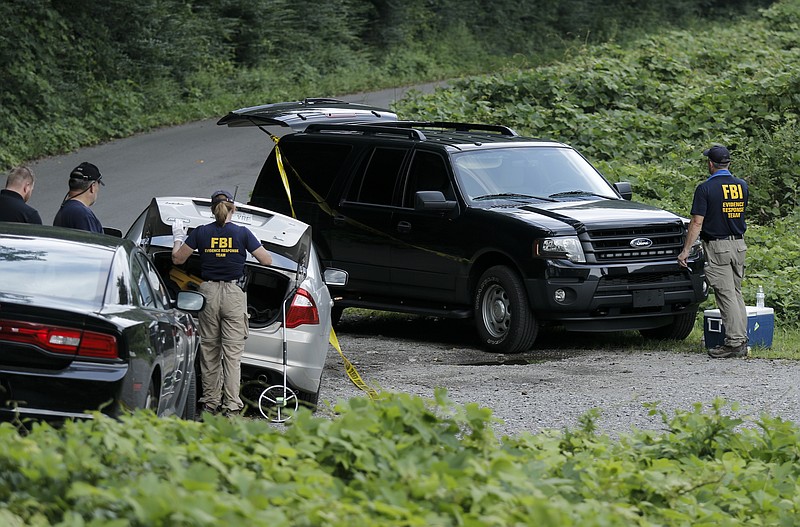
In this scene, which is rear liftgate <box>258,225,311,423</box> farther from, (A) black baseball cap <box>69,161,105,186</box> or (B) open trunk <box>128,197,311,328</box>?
(A) black baseball cap <box>69,161,105,186</box>

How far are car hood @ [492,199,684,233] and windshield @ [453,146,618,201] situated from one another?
356 mm

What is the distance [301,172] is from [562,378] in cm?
473

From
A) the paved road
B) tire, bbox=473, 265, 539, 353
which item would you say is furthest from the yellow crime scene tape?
the paved road

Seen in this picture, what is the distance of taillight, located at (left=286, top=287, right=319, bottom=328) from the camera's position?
9812 mm

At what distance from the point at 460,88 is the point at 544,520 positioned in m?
21.0

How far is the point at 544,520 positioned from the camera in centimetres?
439

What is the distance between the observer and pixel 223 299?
9484mm

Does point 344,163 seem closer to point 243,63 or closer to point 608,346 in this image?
point 608,346

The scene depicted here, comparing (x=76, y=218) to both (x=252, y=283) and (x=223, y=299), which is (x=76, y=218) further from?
(x=252, y=283)

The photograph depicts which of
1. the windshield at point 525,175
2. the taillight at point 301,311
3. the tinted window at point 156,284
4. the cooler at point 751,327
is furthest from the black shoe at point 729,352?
the tinted window at point 156,284

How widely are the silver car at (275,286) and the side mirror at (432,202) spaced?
238 centimetres

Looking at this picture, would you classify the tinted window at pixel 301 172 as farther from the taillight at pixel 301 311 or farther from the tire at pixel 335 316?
the taillight at pixel 301 311

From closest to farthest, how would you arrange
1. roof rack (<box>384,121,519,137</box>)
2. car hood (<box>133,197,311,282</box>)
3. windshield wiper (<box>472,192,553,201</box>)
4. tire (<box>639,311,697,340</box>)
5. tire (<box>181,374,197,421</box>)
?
tire (<box>181,374,197,421</box>)
car hood (<box>133,197,311,282</box>)
tire (<box>639,311,697,340</box>)
windshield wiper (<box>472,192,553,201</box>)
roof rack (<box>384,121,519,137</box>)

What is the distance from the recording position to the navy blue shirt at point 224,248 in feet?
31.1
